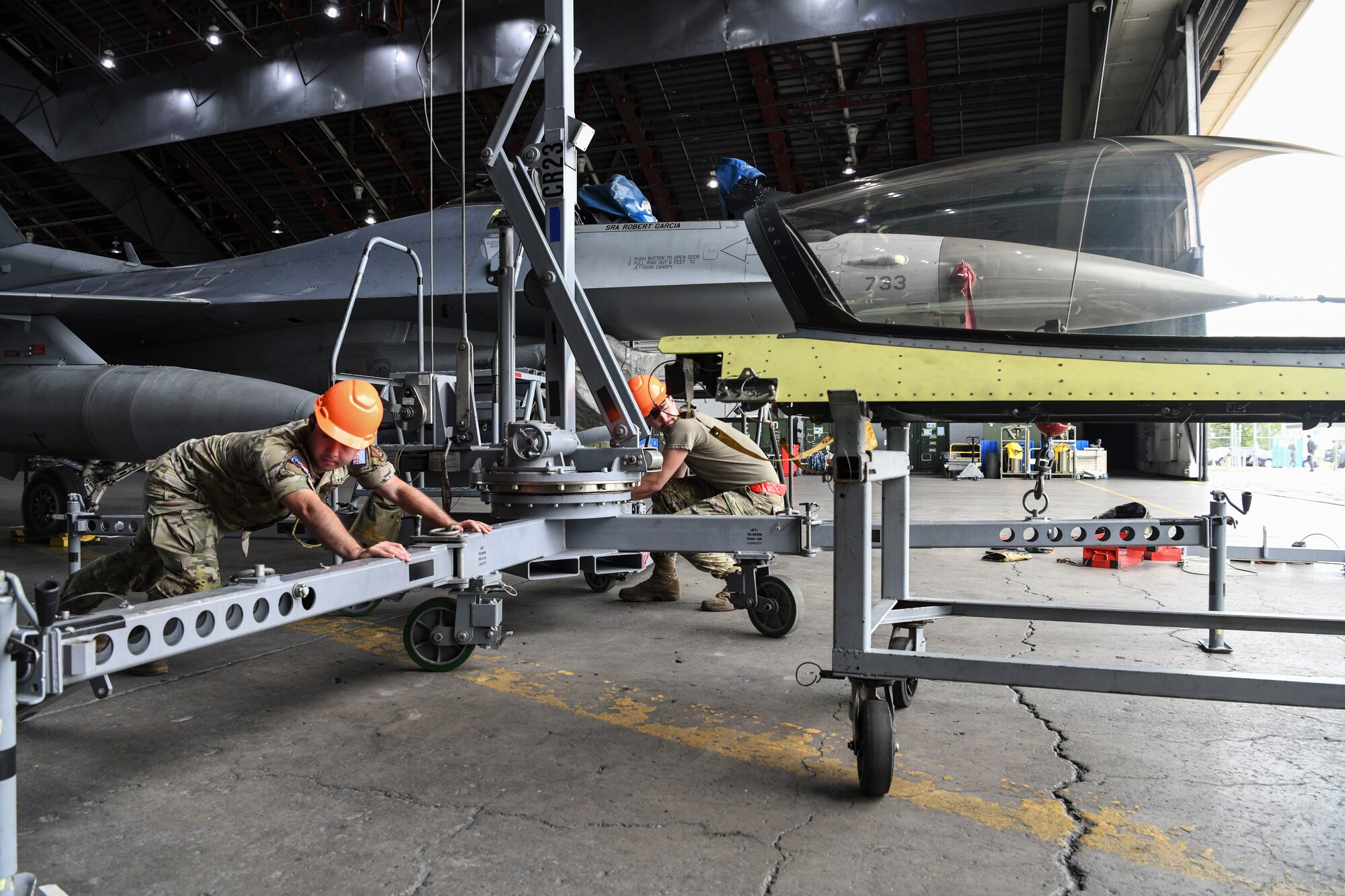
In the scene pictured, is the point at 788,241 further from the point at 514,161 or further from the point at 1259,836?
the point at 1259,836

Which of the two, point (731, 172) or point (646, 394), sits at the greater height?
point (731, 172)

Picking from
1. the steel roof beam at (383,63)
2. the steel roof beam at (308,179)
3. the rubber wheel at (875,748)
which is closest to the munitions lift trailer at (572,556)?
the rubber wheel at (875,748)

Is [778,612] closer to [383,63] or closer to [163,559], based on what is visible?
[163,559]

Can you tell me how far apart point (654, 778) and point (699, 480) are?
9.89ft

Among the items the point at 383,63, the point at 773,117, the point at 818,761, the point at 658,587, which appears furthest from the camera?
the point at 773,117

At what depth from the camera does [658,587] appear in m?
5.11

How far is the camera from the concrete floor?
6.08 ft

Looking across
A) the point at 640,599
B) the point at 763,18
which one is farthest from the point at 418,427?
the point at 763,18

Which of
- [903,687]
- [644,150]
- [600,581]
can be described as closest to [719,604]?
[600,581]

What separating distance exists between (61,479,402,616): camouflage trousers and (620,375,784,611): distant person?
2045 millimetres

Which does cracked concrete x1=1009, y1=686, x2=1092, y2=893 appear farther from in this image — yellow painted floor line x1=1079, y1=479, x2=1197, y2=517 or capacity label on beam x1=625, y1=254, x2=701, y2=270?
capacity label on beam x1=625, y1=254, x2=701, y2=270

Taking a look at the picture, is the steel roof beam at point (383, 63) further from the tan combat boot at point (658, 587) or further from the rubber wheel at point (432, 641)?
the rubber wheel at point (432, 641)

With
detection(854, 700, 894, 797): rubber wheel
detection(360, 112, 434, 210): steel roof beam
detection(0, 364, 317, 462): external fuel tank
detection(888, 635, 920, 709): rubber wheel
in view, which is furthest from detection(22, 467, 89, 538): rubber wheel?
detection(360, 112, 434, 210): steel roof beam

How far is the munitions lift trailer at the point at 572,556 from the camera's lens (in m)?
1.53
